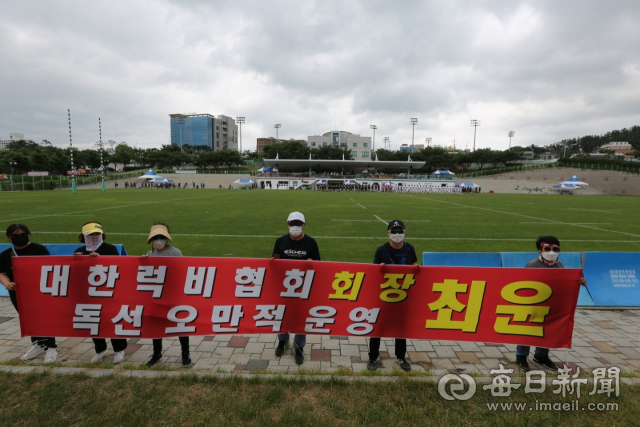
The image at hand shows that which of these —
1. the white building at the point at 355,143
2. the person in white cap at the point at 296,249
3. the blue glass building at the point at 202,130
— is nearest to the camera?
the person in white cap at the point at 296,249

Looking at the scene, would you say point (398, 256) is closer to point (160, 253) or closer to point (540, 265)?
point (540, 265)

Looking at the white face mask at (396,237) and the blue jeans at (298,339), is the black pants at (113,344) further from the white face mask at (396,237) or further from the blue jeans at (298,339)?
the white face mask at (396,237)

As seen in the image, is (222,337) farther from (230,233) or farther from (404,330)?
(230,233)

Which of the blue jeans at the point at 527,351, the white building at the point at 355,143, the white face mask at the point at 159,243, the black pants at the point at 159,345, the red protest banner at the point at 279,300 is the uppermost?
the white building at the point at 355,143

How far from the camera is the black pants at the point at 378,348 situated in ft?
13.5

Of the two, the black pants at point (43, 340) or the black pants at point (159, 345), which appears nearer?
the black pants at point (159, 345)

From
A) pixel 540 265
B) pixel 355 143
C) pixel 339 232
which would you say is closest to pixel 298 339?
pixel 540 265

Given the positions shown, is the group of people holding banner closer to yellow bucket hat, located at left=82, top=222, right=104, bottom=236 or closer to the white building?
yellow bucket hat, located at left=82, top=222, right=104, bottom=236

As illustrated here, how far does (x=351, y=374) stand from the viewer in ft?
12.7

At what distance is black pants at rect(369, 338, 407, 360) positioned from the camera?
4.11 m

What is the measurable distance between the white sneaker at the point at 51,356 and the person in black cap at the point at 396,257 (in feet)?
14.0

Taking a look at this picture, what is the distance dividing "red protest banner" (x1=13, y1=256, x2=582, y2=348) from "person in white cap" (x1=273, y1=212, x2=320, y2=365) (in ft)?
0.80

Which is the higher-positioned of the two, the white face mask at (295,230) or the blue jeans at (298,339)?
the white face mask at (295,230)

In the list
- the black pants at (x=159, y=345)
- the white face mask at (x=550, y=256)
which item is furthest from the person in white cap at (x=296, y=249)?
the white face mask at (x=550, y=256)
